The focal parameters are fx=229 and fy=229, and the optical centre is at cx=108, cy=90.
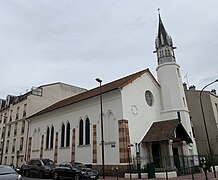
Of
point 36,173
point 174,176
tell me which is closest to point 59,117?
point 36,173

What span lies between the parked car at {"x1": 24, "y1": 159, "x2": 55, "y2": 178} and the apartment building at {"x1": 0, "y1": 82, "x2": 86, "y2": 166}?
43.5ft

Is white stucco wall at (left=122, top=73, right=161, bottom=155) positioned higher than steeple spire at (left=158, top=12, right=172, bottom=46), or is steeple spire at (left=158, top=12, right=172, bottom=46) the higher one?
steeple spire at (left=158, top=12, right=172, bottom=46)

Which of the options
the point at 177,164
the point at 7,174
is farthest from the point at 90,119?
the point at 7,174

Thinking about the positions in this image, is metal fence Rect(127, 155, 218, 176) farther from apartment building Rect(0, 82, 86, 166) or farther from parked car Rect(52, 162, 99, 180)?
apartment building Rect(0, 82, 86, 166)

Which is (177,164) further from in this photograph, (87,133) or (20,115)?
(20,115)

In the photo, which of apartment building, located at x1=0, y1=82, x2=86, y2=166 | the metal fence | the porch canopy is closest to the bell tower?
the porch canopy

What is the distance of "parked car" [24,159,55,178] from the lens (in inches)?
844

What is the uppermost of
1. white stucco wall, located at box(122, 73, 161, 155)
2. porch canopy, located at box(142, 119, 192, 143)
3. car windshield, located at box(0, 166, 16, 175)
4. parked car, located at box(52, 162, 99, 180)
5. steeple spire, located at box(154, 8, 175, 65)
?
steeple spire, located at box(154, 8, 175, 65)

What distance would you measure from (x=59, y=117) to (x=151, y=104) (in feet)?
41.7

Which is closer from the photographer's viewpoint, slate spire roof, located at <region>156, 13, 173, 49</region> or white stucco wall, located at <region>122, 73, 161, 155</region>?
white stucco wall, located at <region>122, 73, 161, 155</region>

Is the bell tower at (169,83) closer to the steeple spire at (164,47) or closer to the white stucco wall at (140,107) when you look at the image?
the steeple spire at (164,47)

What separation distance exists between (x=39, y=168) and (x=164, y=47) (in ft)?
69.9

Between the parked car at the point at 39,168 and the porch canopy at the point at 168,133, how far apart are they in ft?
32.0

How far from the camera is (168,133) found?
72.7 feet
